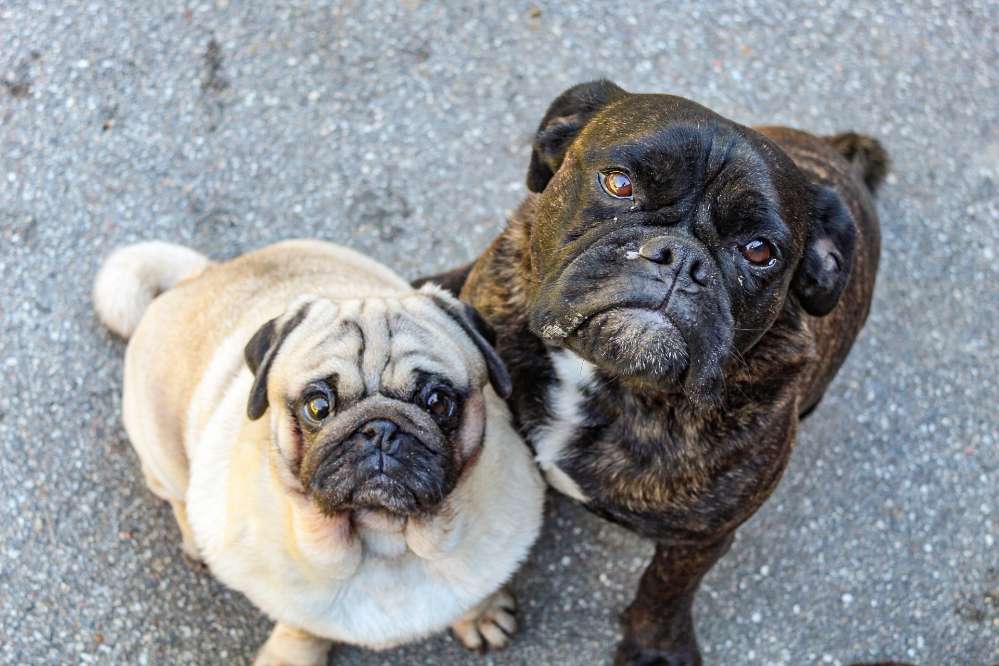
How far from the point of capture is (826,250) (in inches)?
129

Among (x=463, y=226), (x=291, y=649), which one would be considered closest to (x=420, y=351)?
(x=291, y=649)

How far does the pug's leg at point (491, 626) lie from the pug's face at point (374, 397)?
120 cm

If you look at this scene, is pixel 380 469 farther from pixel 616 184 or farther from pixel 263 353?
pixel 616 184

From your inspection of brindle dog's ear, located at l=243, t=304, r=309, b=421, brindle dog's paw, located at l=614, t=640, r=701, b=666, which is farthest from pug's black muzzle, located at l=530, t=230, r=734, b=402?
brindle dog's paw, located at l=614, t=640, r=701, b=666

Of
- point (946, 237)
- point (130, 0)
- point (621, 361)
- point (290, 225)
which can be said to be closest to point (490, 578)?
point (621, 361)

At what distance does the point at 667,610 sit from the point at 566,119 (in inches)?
80.6

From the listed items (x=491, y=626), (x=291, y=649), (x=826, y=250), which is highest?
(x=826, y=250)

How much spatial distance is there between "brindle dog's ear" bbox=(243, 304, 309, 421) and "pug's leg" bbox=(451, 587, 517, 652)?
1.56m

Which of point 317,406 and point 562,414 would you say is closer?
point 317,406

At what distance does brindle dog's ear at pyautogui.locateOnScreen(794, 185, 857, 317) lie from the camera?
3271 millimetres

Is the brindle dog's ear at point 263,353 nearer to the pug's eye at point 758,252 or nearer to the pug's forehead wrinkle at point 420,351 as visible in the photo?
the pug's forehead wrinkle at point 420,351

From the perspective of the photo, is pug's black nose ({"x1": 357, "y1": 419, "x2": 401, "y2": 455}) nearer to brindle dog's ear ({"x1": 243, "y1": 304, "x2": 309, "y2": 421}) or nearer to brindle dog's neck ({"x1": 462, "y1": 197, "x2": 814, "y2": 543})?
brindle dog's ear ({"x1": 243, "y1": 304, "x2": 309, "y2": 421})

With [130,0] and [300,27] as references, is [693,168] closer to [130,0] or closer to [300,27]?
[300,27]

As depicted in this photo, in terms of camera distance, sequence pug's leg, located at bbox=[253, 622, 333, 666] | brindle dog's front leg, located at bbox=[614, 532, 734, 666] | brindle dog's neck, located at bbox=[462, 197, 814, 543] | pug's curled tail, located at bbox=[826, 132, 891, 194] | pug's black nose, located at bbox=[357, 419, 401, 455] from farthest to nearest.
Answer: pug's curled tail, located at bbox=[826, 132, 891, 194], pug's leg, located at bbox=[253, 622, 333, 666], brindle dog's front leg, located at bbox=[614, 532, 734, 666], brindle dog's neck, located at bbox=[462, 197, 814, 543], pug's black nose, located at bbox=[357, 419, 401, 455]
